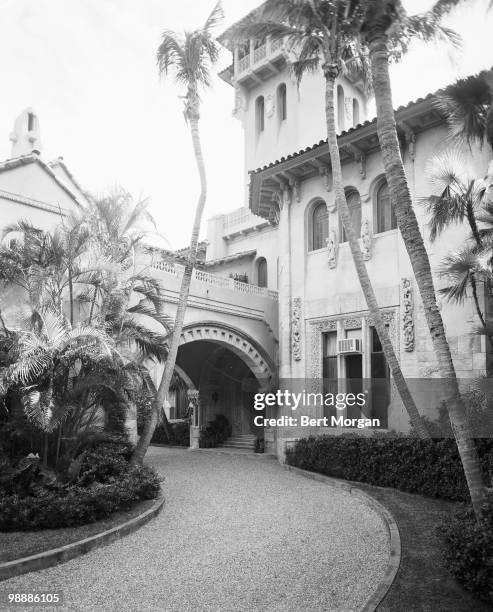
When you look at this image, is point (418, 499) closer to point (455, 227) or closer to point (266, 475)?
point (266, 475)

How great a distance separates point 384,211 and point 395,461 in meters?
7.61

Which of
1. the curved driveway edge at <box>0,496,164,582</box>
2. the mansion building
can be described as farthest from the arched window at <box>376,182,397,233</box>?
the curved driveway edge at <box>0,496,164,582</box>

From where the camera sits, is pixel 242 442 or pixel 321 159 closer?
pixel 321 159

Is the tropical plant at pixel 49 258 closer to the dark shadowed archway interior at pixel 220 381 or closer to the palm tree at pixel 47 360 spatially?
the palm tree at pixel 47 360

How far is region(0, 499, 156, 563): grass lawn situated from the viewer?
24.2ft

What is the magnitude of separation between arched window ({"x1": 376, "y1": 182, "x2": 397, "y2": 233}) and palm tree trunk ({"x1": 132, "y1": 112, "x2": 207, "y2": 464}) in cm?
543

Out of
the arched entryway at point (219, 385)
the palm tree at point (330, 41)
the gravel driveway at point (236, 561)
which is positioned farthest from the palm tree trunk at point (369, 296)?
the arched entryway at point (219, 385)

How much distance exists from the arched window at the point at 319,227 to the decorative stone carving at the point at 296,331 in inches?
76.2

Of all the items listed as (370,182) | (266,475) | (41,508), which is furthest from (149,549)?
(370,182)

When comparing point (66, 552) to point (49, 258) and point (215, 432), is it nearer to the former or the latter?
point (49, 258)

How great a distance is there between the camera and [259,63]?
82.8 feet

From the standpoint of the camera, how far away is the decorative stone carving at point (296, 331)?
1831 cm

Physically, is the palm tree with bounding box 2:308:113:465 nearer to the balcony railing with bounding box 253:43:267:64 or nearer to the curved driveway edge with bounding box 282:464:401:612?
the curved driveway edge with bounding box 282:464:401:612

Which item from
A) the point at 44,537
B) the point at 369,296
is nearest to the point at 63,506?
the point at 44,537
